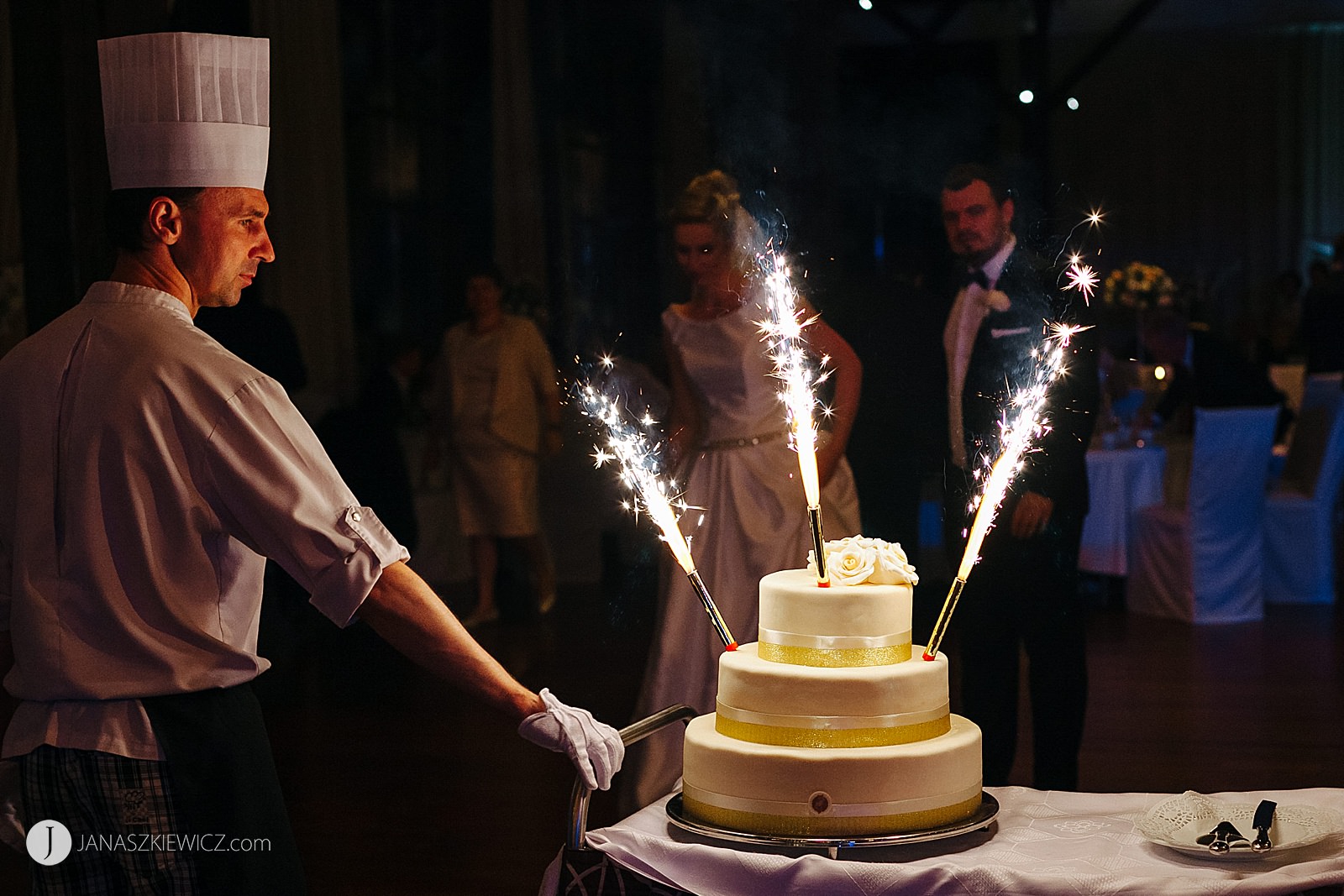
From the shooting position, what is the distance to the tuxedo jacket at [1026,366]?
299 cm

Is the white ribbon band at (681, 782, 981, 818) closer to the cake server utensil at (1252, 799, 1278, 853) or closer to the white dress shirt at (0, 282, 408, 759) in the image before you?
the cake server utensil at (1252, 799, 1278, 853)

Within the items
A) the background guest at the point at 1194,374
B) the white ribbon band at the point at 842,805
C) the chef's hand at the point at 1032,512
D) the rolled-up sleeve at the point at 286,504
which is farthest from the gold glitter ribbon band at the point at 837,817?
the background guest at the point at 1194,374

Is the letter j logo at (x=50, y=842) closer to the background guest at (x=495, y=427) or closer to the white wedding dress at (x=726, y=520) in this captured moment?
the white wedding dress at (x=726, y=520)

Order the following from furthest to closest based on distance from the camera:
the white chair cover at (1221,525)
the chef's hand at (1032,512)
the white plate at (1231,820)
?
1. the white chair cover at (1221,525)
2. the chef's hand at (1032,512)
3. the white plate at (1231,820)

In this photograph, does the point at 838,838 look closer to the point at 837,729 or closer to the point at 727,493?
the point at 837,729

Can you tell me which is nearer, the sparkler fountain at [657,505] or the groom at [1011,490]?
the sparkler fountain at [657,505]

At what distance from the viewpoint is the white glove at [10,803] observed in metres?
1.71

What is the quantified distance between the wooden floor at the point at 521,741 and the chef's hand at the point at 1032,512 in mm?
726

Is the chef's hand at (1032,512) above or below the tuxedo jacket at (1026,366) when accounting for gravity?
below

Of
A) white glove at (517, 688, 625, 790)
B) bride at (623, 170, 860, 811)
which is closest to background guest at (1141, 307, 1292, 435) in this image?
bride at (623, 170, 860, 811)

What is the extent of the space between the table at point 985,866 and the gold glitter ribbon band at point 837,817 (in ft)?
0.09


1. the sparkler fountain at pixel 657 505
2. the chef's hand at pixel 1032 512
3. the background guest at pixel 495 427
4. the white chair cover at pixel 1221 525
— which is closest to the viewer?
the sparkler fountain at pixel 657 505

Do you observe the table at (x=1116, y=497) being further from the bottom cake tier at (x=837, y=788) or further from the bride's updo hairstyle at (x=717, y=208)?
the bottom cake tier at (x=837, y=788)

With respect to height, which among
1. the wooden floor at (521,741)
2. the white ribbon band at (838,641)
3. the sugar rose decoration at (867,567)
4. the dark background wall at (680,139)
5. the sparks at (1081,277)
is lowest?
the wooden floor at (521,741)
